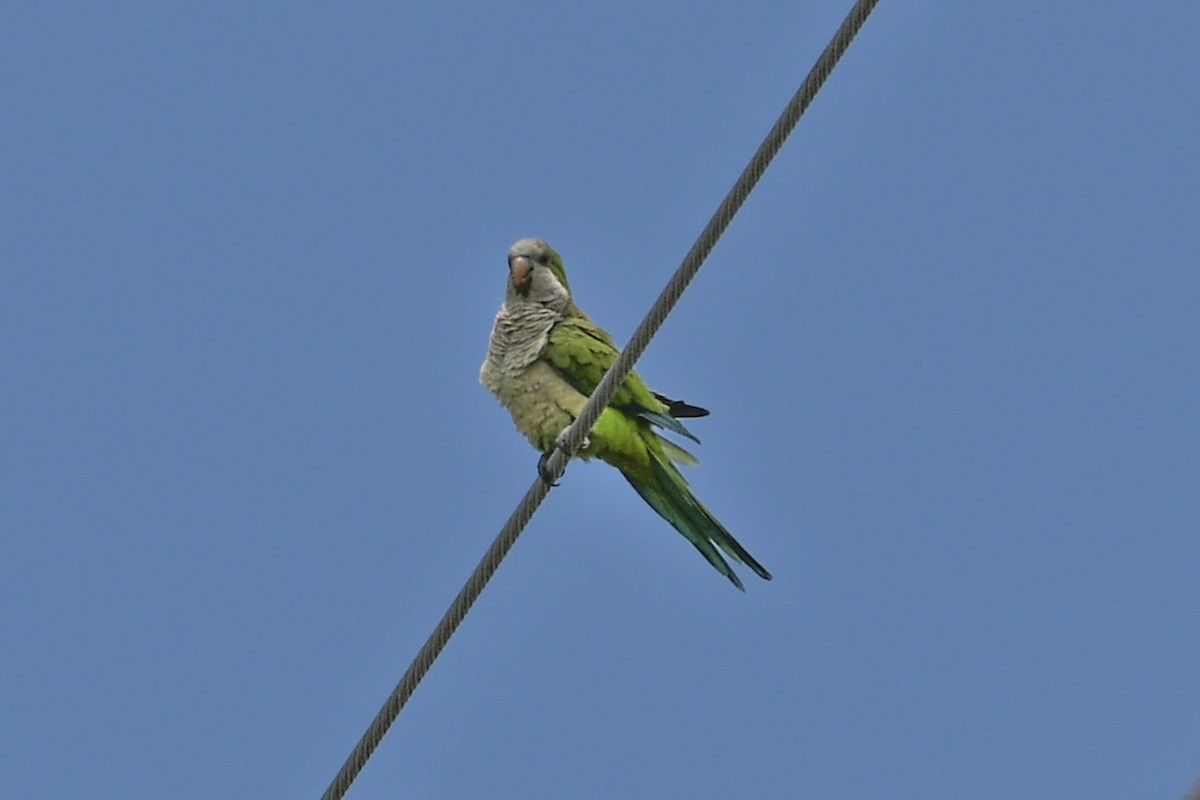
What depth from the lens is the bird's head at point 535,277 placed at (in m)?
8.09

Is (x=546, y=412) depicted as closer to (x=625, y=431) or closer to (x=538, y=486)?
(x=625, y=431)

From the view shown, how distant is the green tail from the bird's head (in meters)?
0.89

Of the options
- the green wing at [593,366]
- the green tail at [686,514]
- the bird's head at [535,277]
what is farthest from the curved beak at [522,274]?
the green tail at [686,514]

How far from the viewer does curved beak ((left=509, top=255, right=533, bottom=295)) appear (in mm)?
8094

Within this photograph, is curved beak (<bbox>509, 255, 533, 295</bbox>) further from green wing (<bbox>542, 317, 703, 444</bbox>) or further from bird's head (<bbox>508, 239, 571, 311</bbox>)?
green wing (<bbox>542, 317, 703, 444</bbox>)

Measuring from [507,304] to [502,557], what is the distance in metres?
3.05

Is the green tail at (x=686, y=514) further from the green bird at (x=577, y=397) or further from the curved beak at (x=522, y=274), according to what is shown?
the curved beak at (x=522, y=274)

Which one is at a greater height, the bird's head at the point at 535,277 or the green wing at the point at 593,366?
the bird's head at the point at 535,277

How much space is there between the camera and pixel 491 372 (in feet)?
26.0

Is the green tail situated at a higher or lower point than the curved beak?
lower

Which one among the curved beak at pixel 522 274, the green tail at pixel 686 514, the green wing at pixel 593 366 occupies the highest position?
the curved beak at pixel 522 274

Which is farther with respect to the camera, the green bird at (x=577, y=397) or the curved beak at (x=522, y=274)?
the curved beak at (x=522, y=274)

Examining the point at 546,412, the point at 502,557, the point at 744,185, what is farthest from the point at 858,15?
the point at 546,412

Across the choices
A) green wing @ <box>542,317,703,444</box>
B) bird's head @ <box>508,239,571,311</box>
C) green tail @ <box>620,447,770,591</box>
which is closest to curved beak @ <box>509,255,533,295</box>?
bird's head @ <box>508,239,571,311</box>
